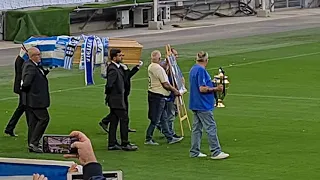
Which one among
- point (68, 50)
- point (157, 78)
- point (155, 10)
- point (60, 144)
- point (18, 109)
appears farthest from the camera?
point (155, 10)

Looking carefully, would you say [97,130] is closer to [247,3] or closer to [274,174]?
[274,174]

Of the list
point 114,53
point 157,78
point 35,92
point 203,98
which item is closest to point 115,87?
point 114,53

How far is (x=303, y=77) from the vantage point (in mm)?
26891

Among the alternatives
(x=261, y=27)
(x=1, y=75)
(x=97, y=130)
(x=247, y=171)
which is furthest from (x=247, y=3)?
(x=247, y=171)

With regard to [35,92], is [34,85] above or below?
above

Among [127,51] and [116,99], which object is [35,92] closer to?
[116,99]

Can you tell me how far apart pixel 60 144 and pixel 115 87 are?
7986 millimetres

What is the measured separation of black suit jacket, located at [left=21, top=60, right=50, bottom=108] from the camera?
15.9 meters

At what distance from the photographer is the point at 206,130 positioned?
1506 cm

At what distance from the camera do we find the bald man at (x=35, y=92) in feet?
52.2

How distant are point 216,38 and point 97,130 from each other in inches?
907

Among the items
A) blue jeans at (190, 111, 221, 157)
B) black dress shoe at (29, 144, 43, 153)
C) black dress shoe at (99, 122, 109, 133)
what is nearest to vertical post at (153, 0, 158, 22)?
black dress shoe at (99, 122, 109, 133)

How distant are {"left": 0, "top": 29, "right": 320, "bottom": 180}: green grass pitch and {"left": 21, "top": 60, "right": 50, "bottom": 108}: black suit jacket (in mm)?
947

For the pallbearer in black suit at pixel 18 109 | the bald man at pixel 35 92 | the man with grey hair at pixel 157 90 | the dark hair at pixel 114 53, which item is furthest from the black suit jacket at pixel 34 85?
the man with grey hair at pixel 157 90
